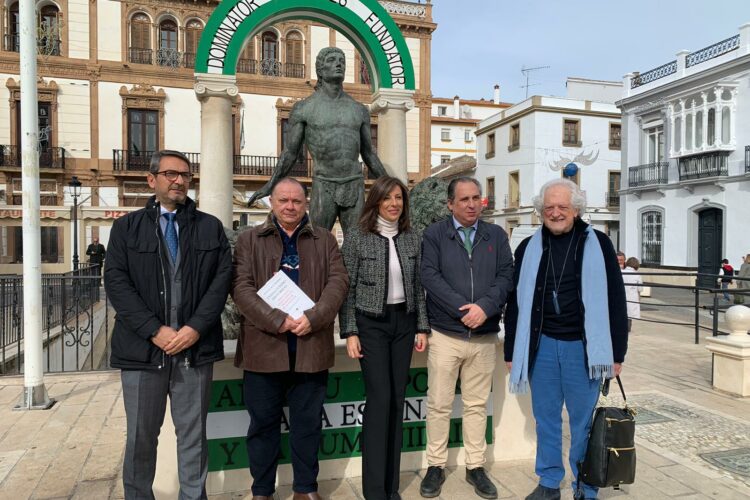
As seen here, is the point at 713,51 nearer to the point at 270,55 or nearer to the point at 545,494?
the point at 270,55

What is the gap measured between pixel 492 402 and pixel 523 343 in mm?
927

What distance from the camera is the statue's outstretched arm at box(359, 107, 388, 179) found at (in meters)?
4.31

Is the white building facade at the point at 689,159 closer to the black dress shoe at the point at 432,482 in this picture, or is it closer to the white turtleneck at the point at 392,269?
the black dress shoe at the point at 432,482

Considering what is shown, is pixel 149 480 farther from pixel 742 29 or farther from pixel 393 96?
pixel 742 29

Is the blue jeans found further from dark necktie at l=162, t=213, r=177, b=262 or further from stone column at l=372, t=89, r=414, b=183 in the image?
stone column at l=372, t=89, r=414, b=183

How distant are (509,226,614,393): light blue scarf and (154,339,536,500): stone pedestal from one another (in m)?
0.69

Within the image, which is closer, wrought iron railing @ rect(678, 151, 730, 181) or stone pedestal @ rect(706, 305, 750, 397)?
stone pedestal @ rect(706, 305, 750, 397)

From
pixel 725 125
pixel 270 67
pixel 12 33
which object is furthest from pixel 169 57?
pixel 725 125

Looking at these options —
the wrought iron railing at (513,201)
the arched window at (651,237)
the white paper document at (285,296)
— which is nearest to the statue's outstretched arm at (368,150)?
the white paper document at (285,296)

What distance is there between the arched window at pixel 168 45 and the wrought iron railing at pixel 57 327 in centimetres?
1643

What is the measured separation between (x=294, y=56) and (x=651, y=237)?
18.3 m

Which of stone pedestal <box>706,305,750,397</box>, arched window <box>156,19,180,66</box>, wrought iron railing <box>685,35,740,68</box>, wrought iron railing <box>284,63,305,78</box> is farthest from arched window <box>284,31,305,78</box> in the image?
stone pedestal <box>706,305,750,397</box>

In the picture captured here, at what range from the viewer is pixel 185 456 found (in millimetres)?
2713

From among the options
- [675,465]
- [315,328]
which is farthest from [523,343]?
[675,465]
